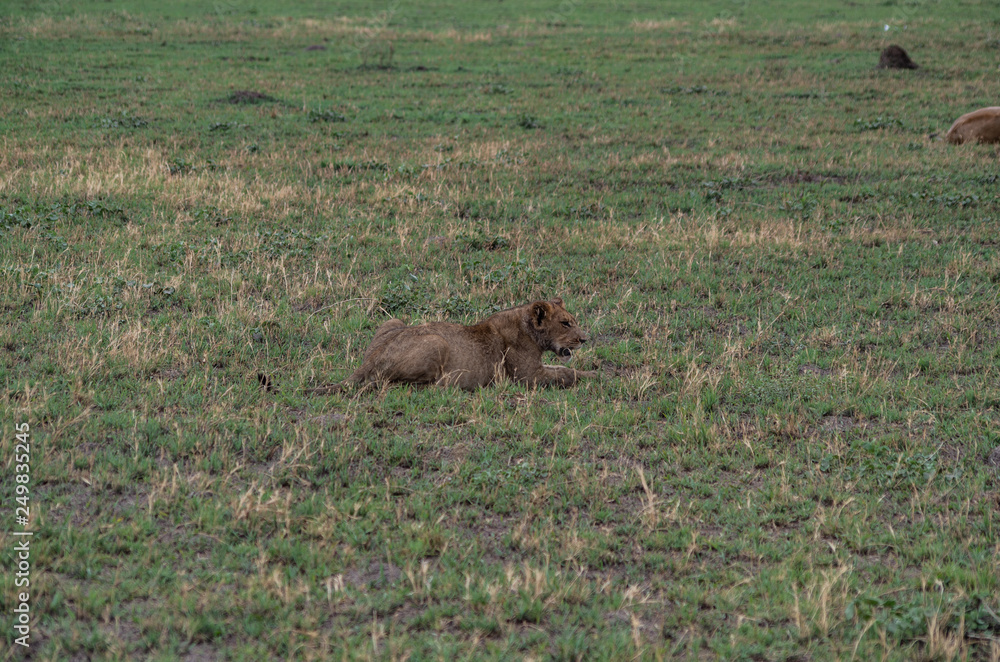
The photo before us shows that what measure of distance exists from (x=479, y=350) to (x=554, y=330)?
2.57 ft

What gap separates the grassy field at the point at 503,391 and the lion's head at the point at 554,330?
0.39 meters

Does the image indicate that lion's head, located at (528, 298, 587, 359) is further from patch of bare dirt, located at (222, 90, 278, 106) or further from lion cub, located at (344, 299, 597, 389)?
patch of bare dirt, located at (222, 90, 278, 106)

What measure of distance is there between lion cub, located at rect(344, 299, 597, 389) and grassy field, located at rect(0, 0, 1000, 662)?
0.71ft

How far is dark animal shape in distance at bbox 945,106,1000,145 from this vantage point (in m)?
18.1

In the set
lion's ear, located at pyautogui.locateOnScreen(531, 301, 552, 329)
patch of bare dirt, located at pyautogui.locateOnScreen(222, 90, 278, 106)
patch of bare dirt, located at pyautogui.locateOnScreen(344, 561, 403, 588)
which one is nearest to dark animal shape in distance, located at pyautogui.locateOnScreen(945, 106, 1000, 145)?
lion's ear, located at pyautogui.locateOnScreen(531, 301, 552, 329)

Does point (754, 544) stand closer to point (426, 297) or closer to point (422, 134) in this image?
point (426, 297)

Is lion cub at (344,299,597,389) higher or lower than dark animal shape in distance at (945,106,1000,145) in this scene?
lower

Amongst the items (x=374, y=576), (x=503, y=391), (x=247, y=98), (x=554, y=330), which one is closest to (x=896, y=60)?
(x=247, y=98)

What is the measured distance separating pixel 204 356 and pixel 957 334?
24.8 ft

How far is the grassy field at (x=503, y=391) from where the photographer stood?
498 cm

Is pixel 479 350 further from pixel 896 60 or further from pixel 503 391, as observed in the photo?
pixel 896 60

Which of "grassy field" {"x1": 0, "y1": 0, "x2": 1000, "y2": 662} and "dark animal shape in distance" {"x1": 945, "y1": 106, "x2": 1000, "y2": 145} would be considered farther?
"dark animal shape in distance" {"x1": 945, "y1": 106, "x2": 1000, "y2": 145}

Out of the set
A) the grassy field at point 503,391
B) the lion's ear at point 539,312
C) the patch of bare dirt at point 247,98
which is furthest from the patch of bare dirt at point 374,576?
the patch of bare dirt at point 247,98

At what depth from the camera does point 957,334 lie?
31.2ft
